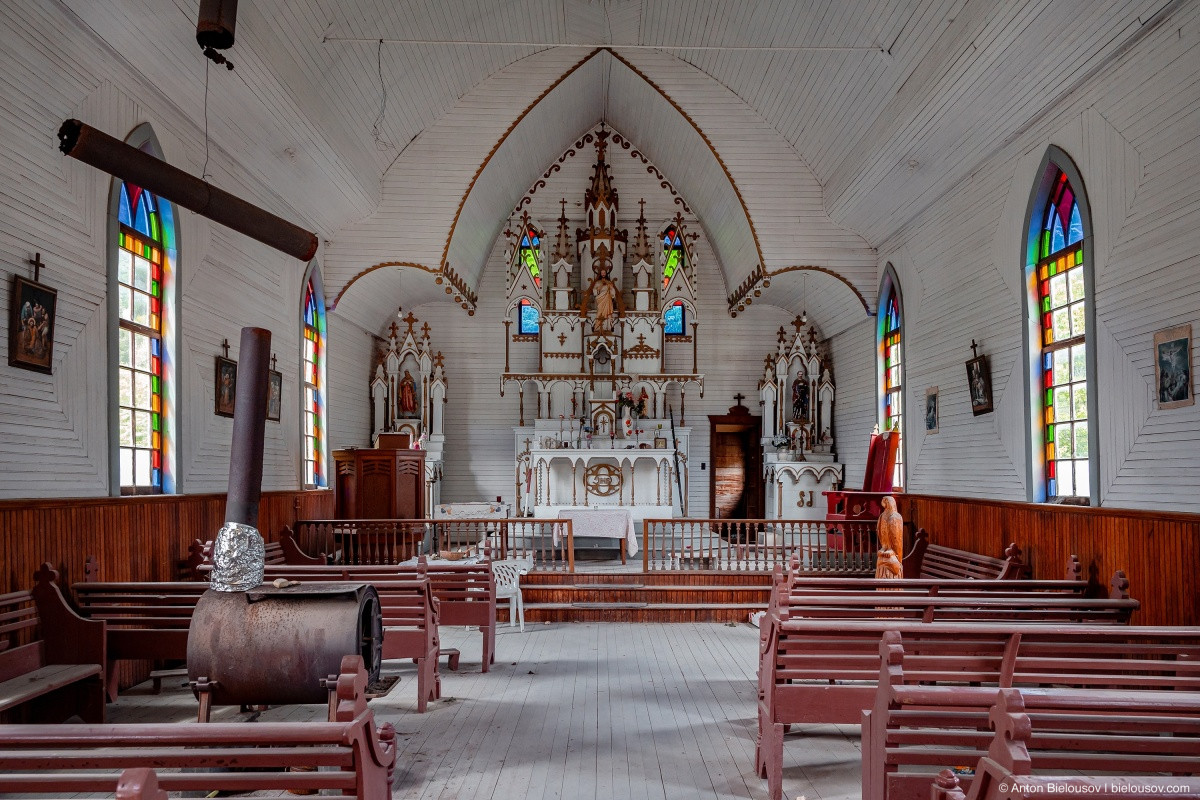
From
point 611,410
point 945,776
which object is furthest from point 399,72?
point 945,776

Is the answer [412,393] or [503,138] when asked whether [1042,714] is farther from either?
[412,393]

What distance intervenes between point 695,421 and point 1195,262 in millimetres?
11659

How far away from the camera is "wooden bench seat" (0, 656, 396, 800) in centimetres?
239

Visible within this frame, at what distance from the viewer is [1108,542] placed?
7.22m

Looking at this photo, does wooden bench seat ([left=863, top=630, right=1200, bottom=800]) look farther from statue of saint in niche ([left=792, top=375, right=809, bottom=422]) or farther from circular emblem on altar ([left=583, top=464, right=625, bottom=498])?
statue of saint in niche ([left=792, top=375, right=809, bottom=422])

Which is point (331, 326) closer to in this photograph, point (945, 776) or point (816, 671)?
point (816, 671)

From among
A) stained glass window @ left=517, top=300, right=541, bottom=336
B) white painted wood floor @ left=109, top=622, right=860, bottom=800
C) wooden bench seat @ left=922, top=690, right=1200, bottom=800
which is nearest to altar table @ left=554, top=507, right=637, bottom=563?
white painted wood floor @ left=109, top=622, right=860, bottom=800

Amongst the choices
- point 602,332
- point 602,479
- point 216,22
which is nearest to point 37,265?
point 216,22

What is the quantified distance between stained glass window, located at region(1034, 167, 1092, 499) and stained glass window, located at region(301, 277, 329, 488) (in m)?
9.84

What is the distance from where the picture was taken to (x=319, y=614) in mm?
4406

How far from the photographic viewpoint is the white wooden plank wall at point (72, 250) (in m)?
6.30

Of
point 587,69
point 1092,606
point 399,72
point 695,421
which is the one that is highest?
point 587,69

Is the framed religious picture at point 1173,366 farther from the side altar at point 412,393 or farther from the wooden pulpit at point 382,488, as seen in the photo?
the side altar at point 412,393

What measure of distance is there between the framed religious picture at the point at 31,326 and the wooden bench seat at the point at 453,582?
7.68ft
